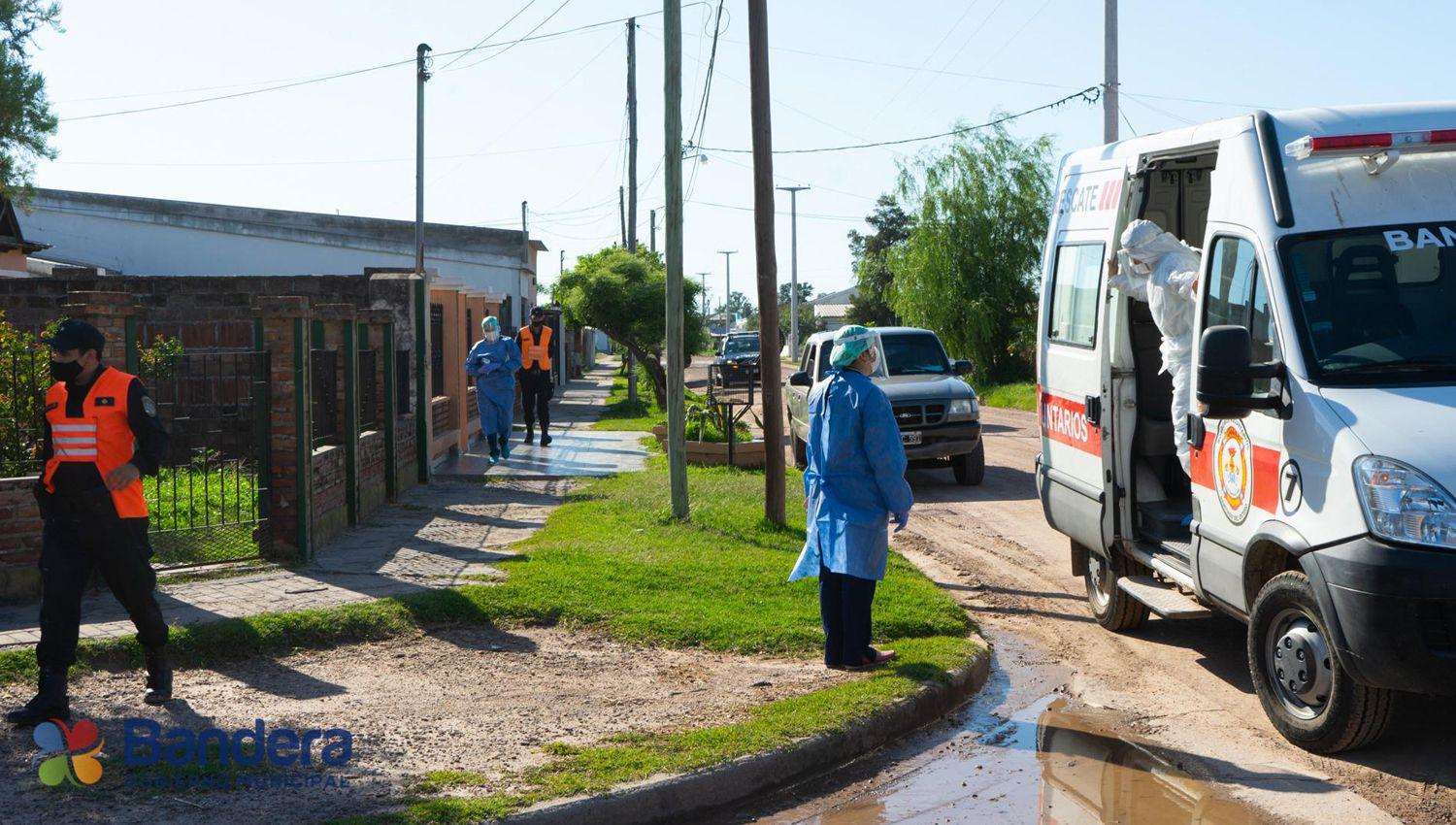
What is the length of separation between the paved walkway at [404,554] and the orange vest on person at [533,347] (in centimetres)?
157

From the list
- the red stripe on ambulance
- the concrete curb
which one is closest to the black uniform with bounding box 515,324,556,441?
the red stripe on ambulance

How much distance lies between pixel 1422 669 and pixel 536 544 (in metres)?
7.07

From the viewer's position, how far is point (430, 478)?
15.2 m

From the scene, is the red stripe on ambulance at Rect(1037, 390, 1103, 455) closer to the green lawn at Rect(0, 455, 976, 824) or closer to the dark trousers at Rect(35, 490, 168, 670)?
the green lawn at Rect(0, 455, 976, 824)

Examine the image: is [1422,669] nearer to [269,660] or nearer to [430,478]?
[269,660]

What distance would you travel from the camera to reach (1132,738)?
5.96 m

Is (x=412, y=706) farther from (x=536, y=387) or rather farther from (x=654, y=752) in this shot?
(x=536, y=387)

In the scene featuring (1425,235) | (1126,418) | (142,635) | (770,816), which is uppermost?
(1425,235)

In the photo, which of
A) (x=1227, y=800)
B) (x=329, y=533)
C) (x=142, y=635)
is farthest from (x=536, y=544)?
(x=1227, y=800)

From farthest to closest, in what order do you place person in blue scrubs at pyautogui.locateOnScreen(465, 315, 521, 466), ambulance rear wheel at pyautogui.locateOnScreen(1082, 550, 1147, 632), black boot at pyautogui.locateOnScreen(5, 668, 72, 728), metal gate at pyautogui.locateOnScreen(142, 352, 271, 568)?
person in blue scrubs at pyautogui.locateOnScreen(465, 315, 521, 466) → metal gate at pyautogui.locateOnScreen(142, 352, 271, 568) → ambulance rear wheel at pyautogui.locateOnScreen(1082, 550, 1147, 632) → black boot at pyautogui.locateOnScreen(5, 668, 72, 728)

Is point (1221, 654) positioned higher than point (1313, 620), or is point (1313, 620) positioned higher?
point (1313, 620)

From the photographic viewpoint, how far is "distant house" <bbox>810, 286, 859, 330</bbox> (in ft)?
347

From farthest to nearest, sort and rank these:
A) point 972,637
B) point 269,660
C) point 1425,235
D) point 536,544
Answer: point 536,544 < point 972,637 < point 269,660 < point 1425,235

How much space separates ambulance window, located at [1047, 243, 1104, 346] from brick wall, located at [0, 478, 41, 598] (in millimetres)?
6485
